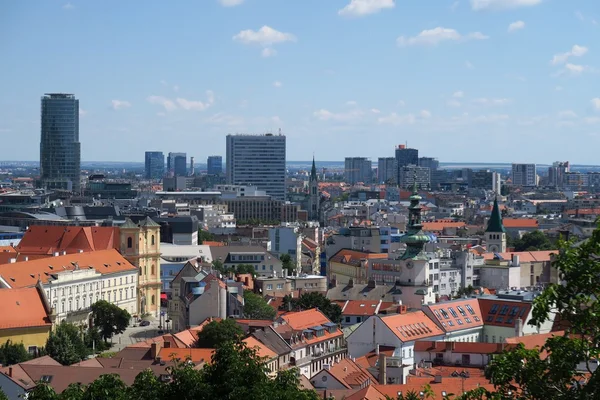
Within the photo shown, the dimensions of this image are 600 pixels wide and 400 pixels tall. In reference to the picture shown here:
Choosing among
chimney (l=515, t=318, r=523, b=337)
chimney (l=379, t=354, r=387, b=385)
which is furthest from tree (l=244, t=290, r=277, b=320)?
chimney (l=379, t=354, r=387, b=385)

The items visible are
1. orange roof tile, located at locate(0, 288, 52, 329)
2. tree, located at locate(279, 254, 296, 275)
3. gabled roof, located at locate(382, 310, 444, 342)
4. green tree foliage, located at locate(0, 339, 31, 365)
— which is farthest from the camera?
tree, located at locate(279, 254, 296, 275)

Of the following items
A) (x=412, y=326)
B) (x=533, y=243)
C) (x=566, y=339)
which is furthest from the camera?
(x=533, y=243)

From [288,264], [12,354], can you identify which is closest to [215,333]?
[12,354]

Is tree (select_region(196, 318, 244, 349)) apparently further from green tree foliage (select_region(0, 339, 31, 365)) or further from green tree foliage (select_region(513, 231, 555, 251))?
green tree foliage (select_region(513, 231, 555, 251))

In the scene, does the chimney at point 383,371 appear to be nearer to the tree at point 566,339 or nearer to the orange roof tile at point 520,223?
the tree at point 566,339

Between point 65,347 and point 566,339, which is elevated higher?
point 566,339

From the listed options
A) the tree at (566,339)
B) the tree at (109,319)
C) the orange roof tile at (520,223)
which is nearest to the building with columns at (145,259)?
the tree at (109,319)

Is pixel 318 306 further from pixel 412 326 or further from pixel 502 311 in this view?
pixel 502 311
